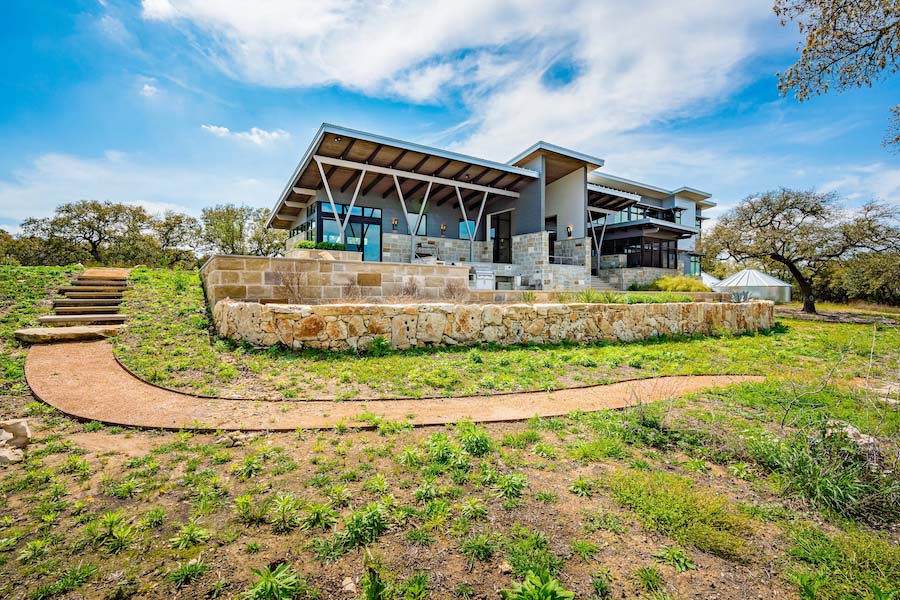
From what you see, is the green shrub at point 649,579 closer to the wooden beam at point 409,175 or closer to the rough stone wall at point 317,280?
the rough stone wall at point 317,280

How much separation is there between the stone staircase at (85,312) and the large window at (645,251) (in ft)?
80.6

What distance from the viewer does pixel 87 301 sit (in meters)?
8.32

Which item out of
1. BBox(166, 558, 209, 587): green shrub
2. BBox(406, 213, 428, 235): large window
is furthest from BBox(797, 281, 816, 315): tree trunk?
BBox(166, 558, 209, 587): green shrub

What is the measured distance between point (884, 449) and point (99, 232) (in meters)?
37.3

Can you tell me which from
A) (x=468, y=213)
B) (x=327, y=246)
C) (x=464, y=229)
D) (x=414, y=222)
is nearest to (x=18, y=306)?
(x=327, y=246)

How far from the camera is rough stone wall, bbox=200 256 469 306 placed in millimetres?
7902

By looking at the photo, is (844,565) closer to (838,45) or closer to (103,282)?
(838,45)

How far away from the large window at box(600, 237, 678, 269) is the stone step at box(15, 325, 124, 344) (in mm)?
24624

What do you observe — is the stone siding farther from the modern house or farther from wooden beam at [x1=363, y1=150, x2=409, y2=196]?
wooden beam at [x1=363, y1=150, x2=409, y2=196]

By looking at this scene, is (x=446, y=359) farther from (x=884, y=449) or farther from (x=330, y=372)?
(x=884, y=449)

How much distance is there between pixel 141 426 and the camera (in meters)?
3.50

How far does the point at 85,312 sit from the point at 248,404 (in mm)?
6962

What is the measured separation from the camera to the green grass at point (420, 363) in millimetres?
4973

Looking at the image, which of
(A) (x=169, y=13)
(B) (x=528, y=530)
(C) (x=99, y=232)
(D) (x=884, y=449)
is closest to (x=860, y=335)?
(D) (x=884, y=449)
